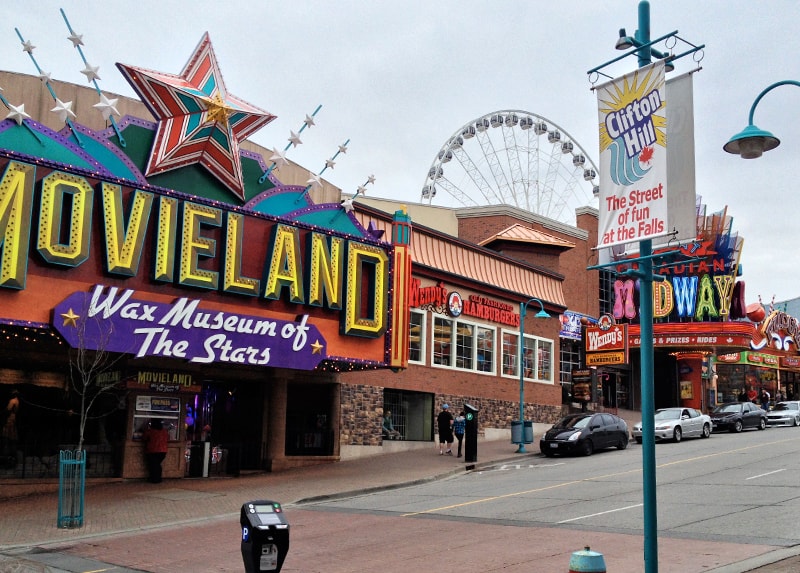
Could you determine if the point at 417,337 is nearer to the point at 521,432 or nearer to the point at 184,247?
the point at 521,432

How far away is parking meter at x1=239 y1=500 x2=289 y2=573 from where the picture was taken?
8.28 m

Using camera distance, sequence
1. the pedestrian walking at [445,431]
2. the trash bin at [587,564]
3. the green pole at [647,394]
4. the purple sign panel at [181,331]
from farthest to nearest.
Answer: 1. the pedestrian walking at [445,431]
2. the purple sign panel at [181,331]
3. the green pole at [647,394]
4. the trash bin at [587,564]

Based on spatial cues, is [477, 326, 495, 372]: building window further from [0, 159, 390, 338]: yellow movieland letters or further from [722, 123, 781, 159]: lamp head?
[722, 123, 781, 159]: lamp head

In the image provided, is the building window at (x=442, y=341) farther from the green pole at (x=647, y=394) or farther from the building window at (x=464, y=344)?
the green pole at (x=647, y=394)

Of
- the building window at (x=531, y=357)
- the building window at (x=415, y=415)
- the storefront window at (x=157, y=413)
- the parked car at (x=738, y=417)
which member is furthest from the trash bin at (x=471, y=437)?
the parked car at (x=738, y=417)

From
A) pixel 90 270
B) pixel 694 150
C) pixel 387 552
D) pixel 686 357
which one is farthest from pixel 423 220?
pixel 694 150

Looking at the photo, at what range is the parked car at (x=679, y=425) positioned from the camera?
109ft

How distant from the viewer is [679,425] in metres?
33.6

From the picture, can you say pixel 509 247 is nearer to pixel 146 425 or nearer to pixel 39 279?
pixel 146 425

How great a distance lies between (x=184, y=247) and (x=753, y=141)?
13940 mm

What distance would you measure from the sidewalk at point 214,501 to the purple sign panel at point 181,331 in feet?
10.9

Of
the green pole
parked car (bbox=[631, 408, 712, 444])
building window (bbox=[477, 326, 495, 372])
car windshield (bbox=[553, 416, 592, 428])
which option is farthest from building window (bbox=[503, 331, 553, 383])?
the green pole

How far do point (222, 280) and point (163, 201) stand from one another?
248 centimetres

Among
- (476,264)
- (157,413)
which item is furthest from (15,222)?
(476,264)
